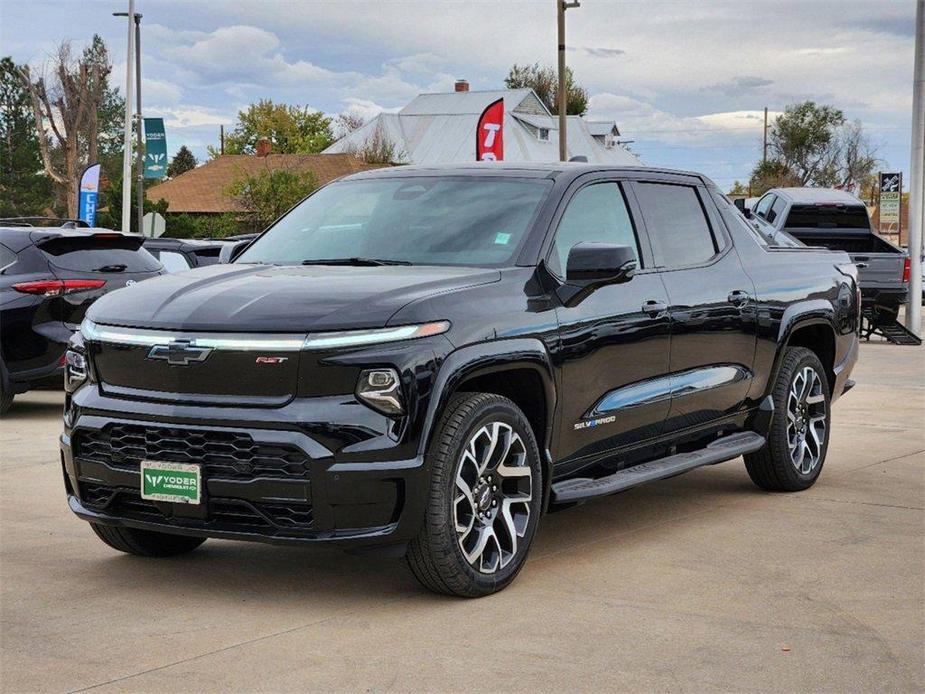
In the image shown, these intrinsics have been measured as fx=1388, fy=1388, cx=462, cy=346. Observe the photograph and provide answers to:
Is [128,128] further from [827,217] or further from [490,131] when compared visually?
[827,217]

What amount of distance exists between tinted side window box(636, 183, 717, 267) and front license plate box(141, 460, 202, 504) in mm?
2826

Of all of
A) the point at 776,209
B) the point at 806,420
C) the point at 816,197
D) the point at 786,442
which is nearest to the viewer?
the point at 786,442

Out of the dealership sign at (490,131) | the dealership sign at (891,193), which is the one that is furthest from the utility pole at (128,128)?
the dealership sign at (891,193)

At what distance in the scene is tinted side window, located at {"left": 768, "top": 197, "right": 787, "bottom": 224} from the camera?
21611 mm

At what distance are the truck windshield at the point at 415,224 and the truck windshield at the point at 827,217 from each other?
50.1 feet

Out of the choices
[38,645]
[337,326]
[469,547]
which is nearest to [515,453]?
[469,547]

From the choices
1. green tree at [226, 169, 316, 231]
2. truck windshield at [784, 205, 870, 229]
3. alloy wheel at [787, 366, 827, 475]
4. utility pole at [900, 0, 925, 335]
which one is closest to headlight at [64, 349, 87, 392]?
alloy wheel at [787, 366, 827, 475]

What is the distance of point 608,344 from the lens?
6.44 meters

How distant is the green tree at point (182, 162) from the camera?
122219mm

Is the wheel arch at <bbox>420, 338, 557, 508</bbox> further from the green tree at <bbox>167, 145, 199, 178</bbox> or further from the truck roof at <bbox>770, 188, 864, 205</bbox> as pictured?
the green tree at <bbox>167, 145, 199, 178</bbox>

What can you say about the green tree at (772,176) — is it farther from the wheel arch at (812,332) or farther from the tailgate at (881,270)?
the wheel arch at (812,332)

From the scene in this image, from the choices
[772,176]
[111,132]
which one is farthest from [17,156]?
[772,176]

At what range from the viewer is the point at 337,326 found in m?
5.27

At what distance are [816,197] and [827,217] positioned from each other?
38 centimetres
